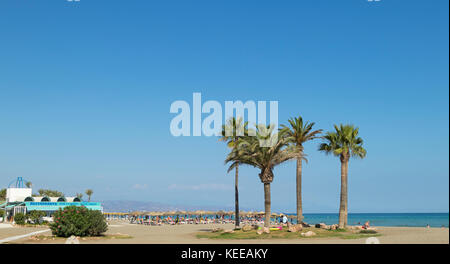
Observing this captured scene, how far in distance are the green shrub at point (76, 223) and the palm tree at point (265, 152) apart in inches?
462

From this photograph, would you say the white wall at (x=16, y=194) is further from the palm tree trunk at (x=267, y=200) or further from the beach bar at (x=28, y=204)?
the palm tree trunk at (x=267, y=200)

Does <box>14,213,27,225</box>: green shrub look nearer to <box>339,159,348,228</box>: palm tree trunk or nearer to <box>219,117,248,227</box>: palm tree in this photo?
<box>219,117,248,227</box>: palm tree

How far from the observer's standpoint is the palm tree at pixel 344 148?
34.9 meters

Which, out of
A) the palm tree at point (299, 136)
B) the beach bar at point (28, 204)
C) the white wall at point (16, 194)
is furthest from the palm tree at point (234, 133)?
the white wall at point (16, 194)

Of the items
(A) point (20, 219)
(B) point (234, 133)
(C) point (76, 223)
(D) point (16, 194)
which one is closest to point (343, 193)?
(B) point (234, 133)

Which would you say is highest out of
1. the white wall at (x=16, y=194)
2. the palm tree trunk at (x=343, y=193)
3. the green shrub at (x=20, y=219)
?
the palm tree trunk at (x=343, y=193)

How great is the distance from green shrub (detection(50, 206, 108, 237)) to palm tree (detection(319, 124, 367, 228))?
19254 mm

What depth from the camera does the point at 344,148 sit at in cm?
3484

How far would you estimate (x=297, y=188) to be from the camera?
37.9 metres

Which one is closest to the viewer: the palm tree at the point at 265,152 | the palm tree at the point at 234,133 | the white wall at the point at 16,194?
the palm tree at the point at 265,152
